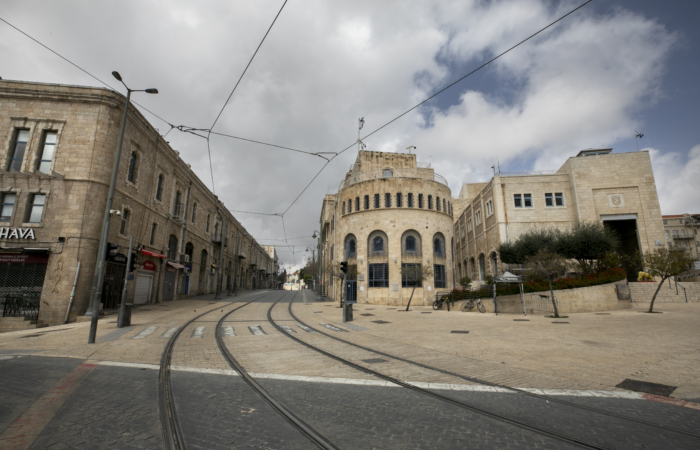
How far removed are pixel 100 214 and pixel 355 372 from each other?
17592mm

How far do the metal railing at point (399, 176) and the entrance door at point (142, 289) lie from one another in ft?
68.6

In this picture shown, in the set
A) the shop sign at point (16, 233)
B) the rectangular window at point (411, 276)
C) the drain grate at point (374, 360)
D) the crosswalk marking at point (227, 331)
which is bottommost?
the drain grate at point (374, 360)

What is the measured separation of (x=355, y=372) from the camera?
6.66 m

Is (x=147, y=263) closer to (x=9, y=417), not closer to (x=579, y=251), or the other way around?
(x=9, y=417)

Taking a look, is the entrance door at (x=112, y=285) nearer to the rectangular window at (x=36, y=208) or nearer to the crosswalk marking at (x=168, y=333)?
the rectangular window at (x=36, y=208)

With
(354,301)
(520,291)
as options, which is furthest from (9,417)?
(354,301)

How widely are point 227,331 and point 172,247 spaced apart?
19627 millimetres

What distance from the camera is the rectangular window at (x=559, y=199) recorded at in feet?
109

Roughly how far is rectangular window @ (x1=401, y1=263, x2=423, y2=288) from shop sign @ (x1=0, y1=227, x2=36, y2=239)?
2277 centimetres

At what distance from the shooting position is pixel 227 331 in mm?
12047

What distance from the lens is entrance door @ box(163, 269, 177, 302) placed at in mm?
26688

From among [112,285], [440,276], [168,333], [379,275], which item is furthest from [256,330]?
[440,276]

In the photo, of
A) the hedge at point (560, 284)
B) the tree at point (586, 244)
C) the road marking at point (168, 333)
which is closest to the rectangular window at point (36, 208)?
the road marking at point (168, 333)

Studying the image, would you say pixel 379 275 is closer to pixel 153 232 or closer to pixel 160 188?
pixel 153 232
